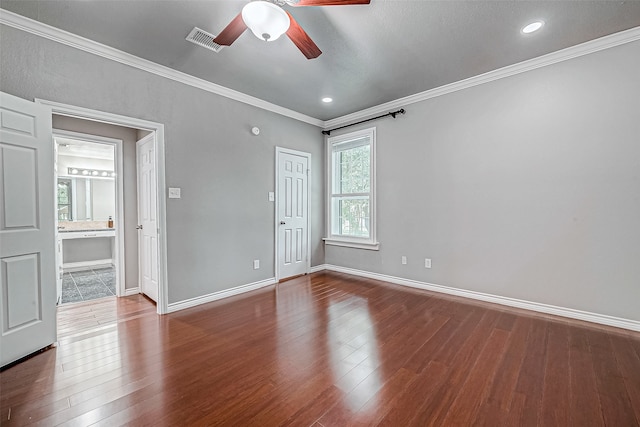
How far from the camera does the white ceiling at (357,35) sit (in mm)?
2174

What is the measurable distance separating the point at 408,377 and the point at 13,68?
154 inches

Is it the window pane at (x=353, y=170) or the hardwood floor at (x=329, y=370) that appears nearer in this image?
the hardwood floor at (x=329, y=370)

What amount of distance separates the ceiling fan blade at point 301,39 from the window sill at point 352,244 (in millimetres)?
2999

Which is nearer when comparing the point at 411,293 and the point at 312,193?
the point at 411,293

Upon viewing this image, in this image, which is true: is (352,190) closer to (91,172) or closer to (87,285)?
(87,285)

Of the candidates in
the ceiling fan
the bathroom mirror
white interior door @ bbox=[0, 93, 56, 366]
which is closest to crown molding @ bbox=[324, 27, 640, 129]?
the ceiling fan

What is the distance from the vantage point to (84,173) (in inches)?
228

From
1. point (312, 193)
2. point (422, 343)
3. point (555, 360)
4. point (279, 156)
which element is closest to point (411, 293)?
point (422, 343)

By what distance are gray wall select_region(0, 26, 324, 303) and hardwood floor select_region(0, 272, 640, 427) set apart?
761 millimetres

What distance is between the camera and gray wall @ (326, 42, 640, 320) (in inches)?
104

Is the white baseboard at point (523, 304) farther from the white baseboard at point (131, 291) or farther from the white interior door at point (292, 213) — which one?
the white baseboard at point (131, 291)

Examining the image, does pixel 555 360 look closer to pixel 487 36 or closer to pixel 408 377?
pixel 408 377

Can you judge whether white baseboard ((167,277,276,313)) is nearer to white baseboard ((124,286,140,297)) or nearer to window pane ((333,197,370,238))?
white baseboard ((124,286,140,297))

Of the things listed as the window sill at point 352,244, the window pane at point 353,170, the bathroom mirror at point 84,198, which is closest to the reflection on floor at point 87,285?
the bathroom mirror at point 84,198
